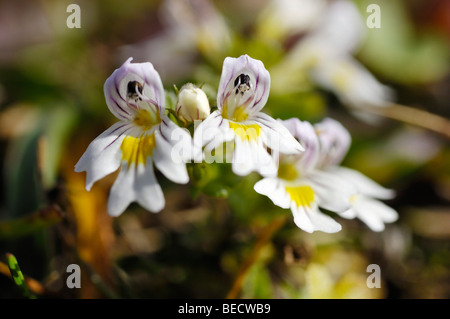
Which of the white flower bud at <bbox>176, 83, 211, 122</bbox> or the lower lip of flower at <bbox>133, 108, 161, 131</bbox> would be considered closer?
the white flower bud at <bbox>176, 83, 211, 122</bbox>

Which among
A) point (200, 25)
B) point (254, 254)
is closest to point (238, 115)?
point (254, 254)

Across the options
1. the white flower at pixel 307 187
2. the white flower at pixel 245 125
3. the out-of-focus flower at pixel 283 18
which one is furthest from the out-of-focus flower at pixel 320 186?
the out-of-focus flower at pixel 283 18

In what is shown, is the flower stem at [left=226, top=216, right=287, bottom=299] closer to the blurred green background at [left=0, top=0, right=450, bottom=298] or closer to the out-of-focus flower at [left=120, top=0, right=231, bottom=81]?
the blurred green background at [left=0, top=0, right=450, bottom=298]

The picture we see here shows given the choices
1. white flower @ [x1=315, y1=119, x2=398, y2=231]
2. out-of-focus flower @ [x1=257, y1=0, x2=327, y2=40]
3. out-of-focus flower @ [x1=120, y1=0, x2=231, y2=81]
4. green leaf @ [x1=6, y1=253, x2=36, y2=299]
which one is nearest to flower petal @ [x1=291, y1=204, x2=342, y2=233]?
white flower @ [x1=315, y1=119, x2=398, y2=231]

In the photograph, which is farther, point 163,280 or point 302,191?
point 163,280
